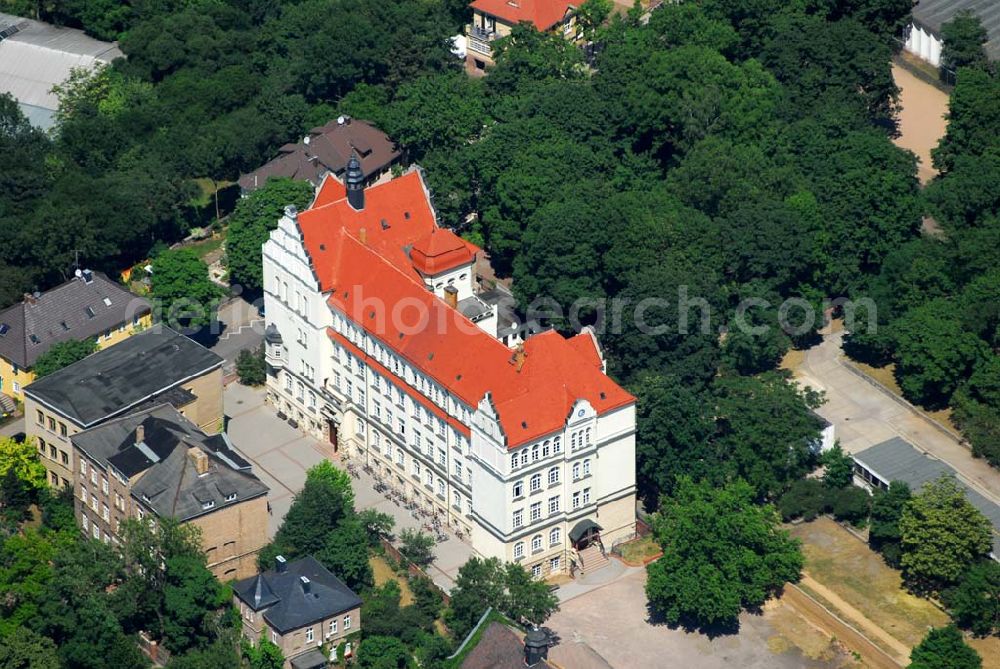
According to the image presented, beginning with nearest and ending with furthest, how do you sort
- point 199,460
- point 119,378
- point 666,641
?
point 666,641
point 199,460
point 119,378

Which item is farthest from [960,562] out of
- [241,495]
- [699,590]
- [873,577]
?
[241,495]

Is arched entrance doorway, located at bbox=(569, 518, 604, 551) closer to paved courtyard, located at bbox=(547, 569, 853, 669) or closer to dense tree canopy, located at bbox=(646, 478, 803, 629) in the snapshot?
paved courtyard, located at bbox=(547, 569, 853, 669)

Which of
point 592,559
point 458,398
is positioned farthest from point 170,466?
point 592,559

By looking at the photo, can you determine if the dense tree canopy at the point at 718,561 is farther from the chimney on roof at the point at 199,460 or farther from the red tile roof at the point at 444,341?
the chimney on roof at the point at 199,460

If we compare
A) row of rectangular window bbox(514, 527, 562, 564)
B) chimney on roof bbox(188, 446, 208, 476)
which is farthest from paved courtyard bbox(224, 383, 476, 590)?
chimney on roof bbox(188, 446, 208, 476)

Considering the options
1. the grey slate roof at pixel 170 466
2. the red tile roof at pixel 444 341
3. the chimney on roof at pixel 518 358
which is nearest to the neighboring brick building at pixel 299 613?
the grey slate roof at pixel 170 466

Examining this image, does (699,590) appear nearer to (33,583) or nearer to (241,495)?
(241,495)

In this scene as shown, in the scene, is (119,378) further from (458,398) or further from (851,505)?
(851,505)
